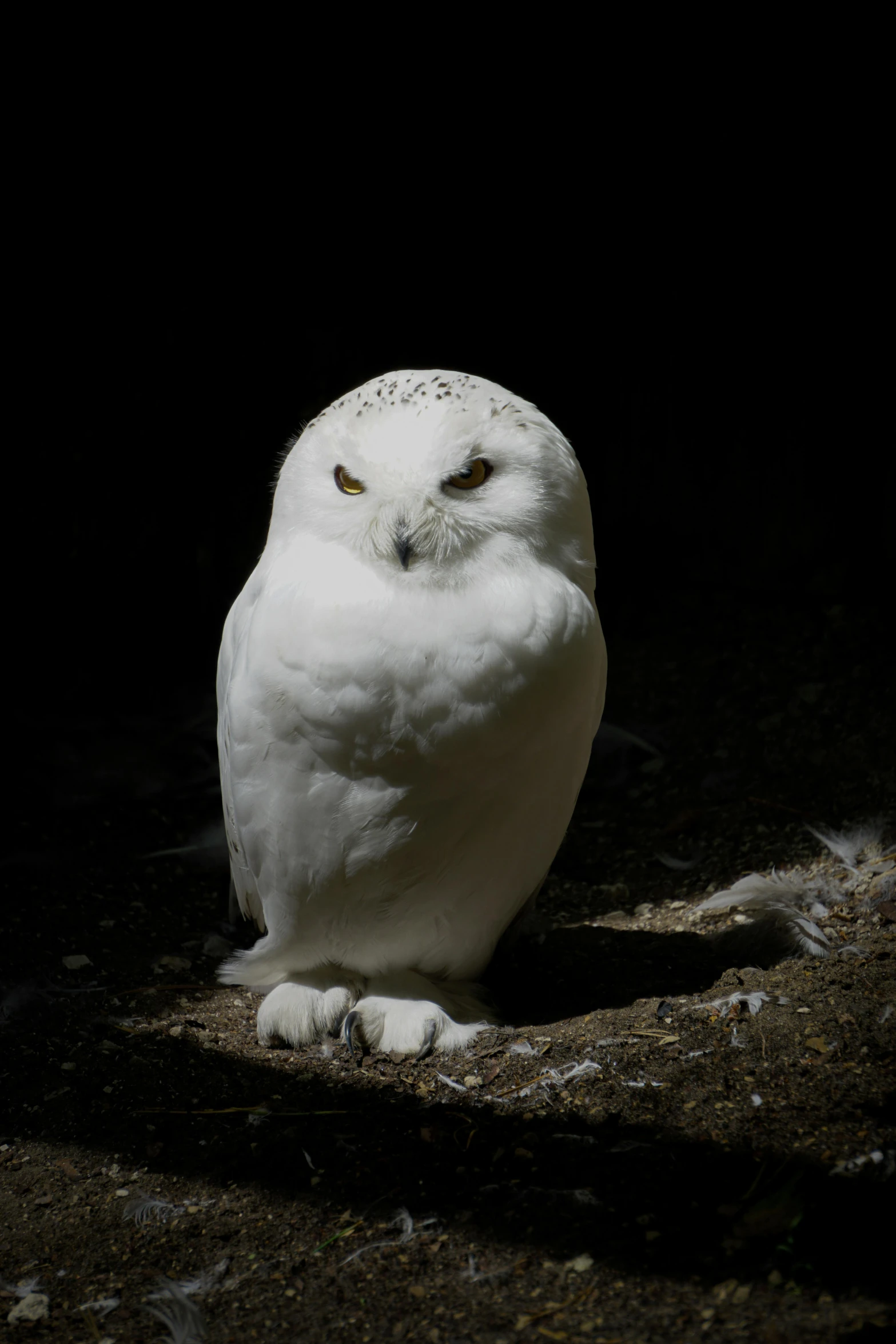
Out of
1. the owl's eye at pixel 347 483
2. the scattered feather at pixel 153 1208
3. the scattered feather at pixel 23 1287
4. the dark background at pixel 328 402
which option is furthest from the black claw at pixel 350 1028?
the dark background at pixel 328 402

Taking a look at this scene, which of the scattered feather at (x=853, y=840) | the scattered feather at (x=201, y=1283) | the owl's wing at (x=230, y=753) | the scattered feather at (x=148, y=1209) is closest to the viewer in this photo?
the scattered feather at (x=201, y=1283)

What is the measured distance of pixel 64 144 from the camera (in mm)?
4457

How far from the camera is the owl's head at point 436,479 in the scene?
2.28 meters

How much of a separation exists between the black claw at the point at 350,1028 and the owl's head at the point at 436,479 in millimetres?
1067

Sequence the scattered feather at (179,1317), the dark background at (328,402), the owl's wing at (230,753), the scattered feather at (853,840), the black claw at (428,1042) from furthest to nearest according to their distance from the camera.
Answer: the dark background at (328,402)
the scattered feather at (853,840)
the owl's wing at (230,753)
the black claw at (428,1042)
the scattered feather at (179,1317)

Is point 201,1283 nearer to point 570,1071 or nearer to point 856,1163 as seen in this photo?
point 570,1071

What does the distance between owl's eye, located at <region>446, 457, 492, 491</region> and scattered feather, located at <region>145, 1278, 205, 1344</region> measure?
1520 millimetres

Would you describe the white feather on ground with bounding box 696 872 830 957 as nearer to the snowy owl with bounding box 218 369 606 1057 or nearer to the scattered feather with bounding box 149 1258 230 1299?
the snowy owl with bounding box 218 369 606 1057

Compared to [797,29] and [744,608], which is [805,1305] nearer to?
[744,608]

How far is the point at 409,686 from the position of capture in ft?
7.47

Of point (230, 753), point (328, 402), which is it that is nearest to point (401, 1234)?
point (230, 753)

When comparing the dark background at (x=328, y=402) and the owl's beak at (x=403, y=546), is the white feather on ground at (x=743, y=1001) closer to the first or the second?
the owl's beak at (x=403, y=546)

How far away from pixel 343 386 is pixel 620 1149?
147 inches

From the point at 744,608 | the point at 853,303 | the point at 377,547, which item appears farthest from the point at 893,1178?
the point at 853,303
